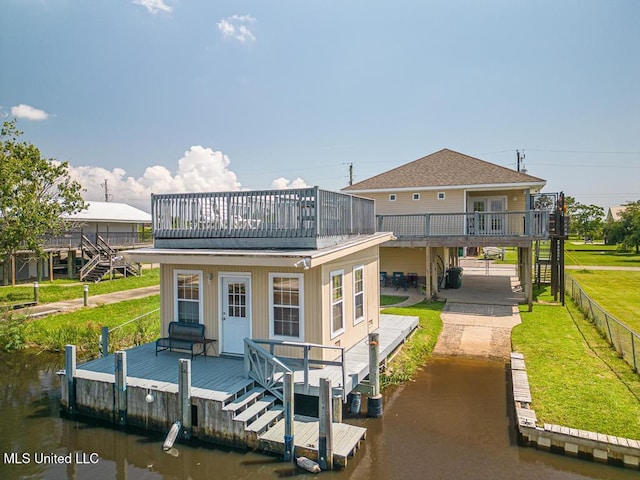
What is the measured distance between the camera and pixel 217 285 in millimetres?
9648

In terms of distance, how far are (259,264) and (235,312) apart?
1626 mm

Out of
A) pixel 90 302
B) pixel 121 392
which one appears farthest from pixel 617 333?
pixel 90 302

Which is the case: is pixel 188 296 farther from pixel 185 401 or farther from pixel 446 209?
pixel 446 209

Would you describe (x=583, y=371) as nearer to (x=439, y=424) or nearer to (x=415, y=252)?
(x=439, y=424)

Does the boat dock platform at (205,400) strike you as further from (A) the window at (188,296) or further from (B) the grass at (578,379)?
(B) the grass at (578,379)

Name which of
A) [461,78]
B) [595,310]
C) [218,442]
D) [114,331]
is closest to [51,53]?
[114,331]

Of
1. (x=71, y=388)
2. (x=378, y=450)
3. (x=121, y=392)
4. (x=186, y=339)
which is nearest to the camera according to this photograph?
(x=378, y=450)

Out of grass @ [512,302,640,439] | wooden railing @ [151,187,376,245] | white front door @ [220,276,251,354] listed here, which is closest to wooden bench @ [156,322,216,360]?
white front door @ [220,276,251,354]

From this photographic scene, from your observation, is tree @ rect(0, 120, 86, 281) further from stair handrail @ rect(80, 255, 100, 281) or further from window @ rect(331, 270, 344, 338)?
window @ rect(331, 270, 344, 338)

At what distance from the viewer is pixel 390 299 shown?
64.2 ft

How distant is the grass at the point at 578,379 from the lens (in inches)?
304

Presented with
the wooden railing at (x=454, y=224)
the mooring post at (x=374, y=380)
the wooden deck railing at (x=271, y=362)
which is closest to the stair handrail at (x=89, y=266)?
the wooden railing at (x=454, y=224)

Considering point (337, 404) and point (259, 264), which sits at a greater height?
point (259, 264)

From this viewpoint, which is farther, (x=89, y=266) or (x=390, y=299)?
(x=89, y=266)
